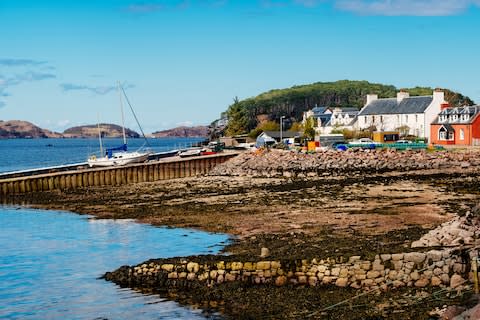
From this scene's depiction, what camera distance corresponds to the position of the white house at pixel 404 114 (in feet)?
300

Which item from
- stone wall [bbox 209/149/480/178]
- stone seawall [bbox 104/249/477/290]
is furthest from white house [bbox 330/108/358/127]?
stone seawall [bbox 104/249/477/290]

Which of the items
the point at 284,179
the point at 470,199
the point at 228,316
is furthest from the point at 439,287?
the point at 284,179

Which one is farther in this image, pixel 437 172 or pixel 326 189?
pixel 437 172

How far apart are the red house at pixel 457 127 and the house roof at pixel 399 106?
9.33 metres

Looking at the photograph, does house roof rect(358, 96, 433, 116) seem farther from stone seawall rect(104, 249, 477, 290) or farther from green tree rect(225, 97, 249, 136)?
stone seawall rect(104, 249, 477, 290)

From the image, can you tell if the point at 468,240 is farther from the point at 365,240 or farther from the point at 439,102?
the point at 439,102

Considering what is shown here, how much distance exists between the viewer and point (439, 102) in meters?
91.6

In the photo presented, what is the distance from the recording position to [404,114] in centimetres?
9562

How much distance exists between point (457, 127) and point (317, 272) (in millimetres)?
66042

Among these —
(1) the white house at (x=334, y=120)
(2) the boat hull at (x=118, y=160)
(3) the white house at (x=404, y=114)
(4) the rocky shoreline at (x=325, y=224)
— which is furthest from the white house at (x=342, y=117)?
(4) the rocky shoreline at (x=325, y=224)

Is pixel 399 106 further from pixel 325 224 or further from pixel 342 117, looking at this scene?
pixel 325 224

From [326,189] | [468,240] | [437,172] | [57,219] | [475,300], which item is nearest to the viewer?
[475,300]

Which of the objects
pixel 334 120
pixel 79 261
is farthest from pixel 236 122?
pixel 79 261

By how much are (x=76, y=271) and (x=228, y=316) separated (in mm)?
8689
